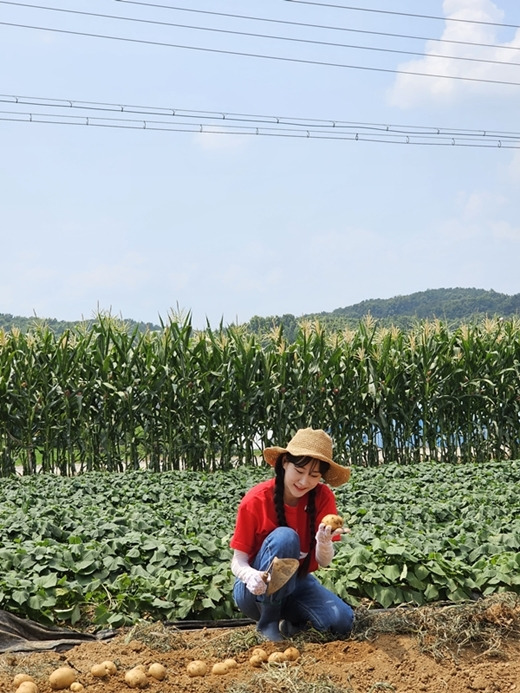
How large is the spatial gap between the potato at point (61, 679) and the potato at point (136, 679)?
0.27 m

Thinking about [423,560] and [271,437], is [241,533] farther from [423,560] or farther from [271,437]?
[271,437]

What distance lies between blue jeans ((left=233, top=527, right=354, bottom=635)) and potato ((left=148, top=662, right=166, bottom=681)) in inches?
26.5

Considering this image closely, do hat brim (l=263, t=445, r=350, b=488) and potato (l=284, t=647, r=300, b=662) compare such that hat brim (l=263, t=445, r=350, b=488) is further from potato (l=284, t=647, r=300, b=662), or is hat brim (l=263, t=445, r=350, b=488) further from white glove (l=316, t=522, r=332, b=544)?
potato (l=284, t=647, r=300, b=662)

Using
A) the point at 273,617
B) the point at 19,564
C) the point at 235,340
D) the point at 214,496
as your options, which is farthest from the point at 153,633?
the point at 235,340

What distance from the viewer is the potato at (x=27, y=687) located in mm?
3523

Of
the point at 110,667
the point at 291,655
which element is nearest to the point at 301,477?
the point at 291,655

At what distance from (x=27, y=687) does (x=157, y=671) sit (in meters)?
0.61

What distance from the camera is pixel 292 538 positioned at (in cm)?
416

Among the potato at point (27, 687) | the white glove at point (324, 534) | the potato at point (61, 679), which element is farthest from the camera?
the white glove at point (324, 534)

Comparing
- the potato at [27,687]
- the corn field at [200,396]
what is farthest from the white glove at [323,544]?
the corn field at [200,396]

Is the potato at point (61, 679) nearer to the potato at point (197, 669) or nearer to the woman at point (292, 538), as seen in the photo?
the potato at point (197, 669)

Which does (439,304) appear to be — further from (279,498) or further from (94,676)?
(94,676)

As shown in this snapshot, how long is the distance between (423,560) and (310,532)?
1403 millimetres

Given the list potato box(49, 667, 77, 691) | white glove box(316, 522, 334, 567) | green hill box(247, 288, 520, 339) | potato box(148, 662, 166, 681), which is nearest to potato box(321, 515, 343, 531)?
white glove box(316, 522, 334, 567)
